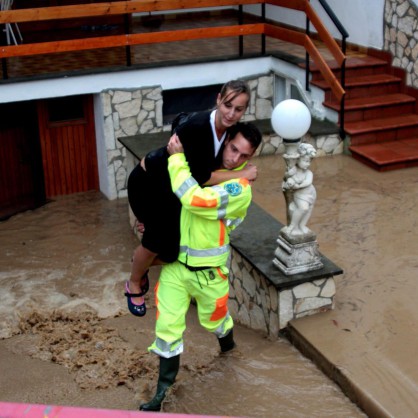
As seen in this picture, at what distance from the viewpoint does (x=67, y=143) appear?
37.7 ft

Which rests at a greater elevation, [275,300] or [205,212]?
[205,212]

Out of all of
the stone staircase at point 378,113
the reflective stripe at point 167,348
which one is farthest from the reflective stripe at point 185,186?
the stone staircase at point 378,113

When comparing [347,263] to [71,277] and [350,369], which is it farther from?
[71,277]

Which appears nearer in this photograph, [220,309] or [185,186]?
[185,186]

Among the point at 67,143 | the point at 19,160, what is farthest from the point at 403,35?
the point at 19,160

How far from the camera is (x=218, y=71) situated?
11.4 meters

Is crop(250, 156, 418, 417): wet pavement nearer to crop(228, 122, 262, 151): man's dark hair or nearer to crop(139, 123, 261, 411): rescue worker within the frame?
crop(139, 123, 261, 411): rescue worker

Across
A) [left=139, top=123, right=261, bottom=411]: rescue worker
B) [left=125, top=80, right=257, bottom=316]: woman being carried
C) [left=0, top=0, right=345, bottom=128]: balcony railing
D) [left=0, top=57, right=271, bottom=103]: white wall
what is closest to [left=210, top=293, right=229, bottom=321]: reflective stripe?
[left=139, top=123, right=261, bottom=411]: rescue worker

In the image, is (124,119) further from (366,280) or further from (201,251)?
(201,251)

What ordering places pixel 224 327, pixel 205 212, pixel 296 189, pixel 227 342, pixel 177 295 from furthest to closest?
pixel 296 189
pixel 227 342
pixel 224 327
pixel 177 295
pixel 205 212

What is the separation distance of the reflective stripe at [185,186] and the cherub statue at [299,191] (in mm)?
1520

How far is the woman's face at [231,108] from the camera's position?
4.46m

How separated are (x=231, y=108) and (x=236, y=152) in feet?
0.93

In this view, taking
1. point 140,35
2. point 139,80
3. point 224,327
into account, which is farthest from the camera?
point 139,80
